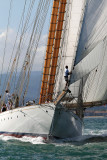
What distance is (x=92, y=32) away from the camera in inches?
930

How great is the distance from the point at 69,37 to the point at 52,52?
1878mm

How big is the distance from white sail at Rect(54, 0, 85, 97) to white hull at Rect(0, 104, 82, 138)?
2526 millimetres

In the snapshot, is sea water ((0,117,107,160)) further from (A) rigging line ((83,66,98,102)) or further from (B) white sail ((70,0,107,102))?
(A) rigging line ((83,66,98,102))

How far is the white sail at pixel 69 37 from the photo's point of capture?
86.1 ft

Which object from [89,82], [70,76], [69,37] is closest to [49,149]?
[70,76]

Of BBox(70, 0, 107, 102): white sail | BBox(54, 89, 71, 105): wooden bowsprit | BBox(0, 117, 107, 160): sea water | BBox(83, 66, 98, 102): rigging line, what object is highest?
BBox(70, 0, 107, 102): white sail

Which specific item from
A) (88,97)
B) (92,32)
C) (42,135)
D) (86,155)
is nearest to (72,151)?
(86,155)

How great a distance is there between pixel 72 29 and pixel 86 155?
1076 cm

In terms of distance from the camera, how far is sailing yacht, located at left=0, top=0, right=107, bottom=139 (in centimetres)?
2323

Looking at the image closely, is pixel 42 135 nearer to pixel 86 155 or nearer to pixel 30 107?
pixel 30 107

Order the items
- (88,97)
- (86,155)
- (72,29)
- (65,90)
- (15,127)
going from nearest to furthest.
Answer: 1. (86,155)
2. (65,90)
3. (15,127)
4. (72,29)
5. (88,97)

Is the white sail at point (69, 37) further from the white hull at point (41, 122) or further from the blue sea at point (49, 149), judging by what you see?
the blue sea at point (49, 149)

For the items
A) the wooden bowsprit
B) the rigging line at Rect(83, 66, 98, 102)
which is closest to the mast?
the rigging line at Rect(83, 66, 98, 102)

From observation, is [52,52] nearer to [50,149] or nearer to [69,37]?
[69,37]
